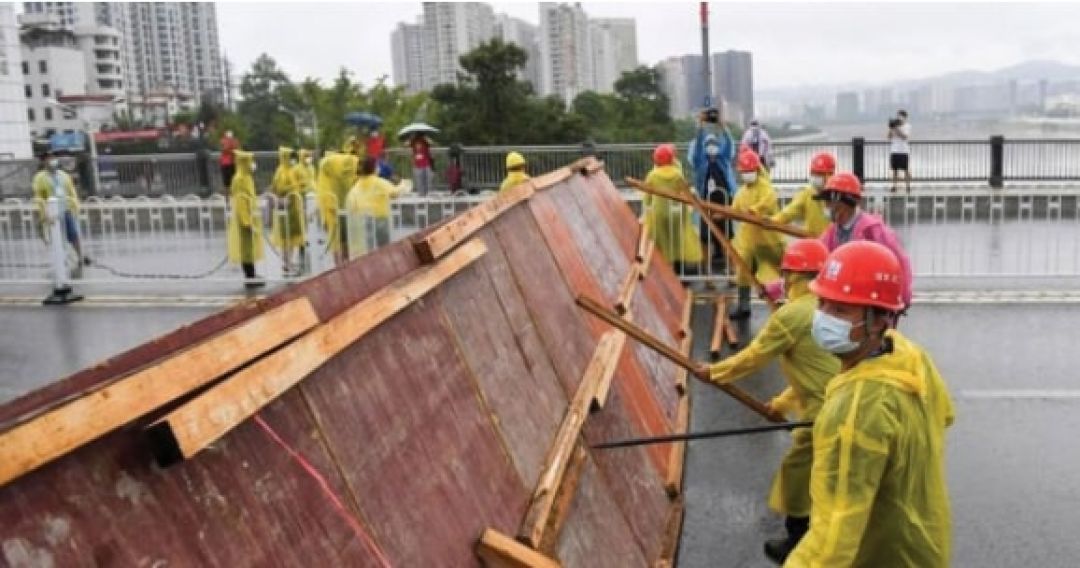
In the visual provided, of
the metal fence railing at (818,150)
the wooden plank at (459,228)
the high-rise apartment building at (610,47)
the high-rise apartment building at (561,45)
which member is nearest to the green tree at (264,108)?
the high-rise apartment building at (561,45)

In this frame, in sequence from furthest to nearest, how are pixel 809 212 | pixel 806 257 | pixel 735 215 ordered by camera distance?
pixel 809 212 → pixel 735 215 → pixel 806 257

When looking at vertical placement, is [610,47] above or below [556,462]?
above

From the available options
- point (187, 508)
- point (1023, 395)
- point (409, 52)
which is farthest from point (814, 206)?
point (409, 52)

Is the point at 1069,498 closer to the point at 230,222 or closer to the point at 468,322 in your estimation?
the point at 468,322

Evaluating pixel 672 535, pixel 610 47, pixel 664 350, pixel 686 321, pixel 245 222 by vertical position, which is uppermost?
pixel 610 47

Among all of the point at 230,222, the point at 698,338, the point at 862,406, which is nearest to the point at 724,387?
the point at 862,406

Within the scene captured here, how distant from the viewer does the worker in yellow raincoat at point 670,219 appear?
35.0 feet

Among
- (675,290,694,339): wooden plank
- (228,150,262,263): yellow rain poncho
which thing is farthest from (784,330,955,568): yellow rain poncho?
(228,150,262,263): yellow rain poncho

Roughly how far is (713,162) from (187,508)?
426 inches

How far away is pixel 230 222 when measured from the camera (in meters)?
12.5

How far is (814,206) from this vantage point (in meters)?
8.64

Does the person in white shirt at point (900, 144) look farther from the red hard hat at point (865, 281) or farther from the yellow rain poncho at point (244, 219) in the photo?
the red hard hat at point (865, 281)

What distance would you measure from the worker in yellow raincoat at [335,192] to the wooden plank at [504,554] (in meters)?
9.09

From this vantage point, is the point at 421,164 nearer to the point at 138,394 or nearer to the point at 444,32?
the point at 138,394
